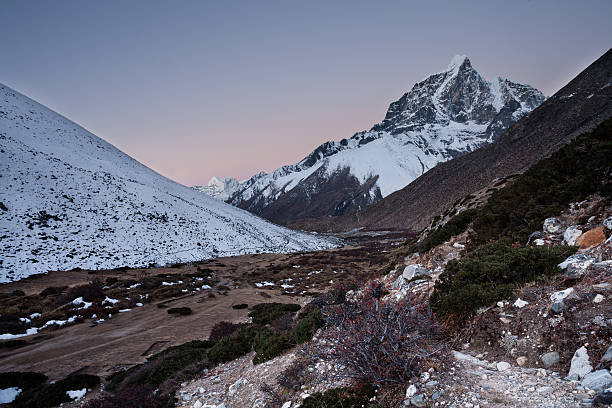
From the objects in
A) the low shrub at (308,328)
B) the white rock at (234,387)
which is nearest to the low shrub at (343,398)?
the low shrub at (308,328)

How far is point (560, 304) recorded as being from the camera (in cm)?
495

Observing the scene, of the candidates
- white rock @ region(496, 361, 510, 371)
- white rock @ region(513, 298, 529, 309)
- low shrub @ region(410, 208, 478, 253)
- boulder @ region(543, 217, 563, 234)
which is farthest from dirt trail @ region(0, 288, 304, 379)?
boulder @ region(543, 217, 563, 234)

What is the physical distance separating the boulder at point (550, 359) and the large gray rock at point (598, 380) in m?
0.70

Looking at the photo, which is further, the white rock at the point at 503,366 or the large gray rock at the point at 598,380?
the white rock at the point at 503,366

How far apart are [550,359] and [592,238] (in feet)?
15.1

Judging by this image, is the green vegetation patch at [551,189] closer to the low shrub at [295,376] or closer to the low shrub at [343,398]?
the low shrub at [343,398]

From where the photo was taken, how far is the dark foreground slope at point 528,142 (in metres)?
57.0

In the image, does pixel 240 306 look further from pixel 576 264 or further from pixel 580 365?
pixel 580 365

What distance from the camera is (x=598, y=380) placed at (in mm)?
3600

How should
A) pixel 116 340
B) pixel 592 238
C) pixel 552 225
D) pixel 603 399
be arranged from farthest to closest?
pixel 116 340
pixel 552 225
pixel 592 238
pixel 603 399

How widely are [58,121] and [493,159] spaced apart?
121542 mm

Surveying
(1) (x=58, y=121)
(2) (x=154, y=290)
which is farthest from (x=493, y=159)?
(1) (x=58, y=121)

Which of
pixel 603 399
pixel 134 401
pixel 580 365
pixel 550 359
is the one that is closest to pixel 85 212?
pixel 134 401

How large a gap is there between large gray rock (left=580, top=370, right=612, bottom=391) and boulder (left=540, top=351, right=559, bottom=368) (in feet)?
2.31
